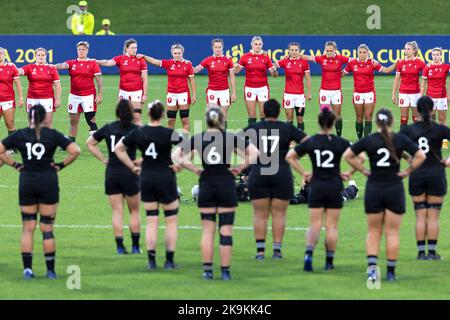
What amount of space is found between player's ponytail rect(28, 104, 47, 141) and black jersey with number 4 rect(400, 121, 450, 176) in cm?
487

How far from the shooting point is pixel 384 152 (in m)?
15.0

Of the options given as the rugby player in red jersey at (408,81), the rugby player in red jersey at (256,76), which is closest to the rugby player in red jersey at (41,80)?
the rugby player in red jersey at (256,76)

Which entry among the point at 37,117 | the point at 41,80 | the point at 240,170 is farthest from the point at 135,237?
the point at 41,80

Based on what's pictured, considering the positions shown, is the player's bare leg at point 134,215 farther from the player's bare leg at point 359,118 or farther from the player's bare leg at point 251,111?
the player's bare leg at point 359,118

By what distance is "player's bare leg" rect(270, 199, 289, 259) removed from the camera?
16672mm

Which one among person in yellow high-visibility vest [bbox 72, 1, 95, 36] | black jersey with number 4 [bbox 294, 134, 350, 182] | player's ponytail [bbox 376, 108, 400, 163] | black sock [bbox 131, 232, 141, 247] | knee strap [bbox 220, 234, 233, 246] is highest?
person in yellow high-visibility vest [bbox 72, 1, 95, 36]

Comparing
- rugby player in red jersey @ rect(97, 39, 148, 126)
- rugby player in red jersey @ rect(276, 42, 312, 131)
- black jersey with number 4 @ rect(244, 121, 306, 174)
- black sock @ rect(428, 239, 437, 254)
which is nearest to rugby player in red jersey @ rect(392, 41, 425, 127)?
rugby player in red jersey @ rect(276, 42, 312, 131)

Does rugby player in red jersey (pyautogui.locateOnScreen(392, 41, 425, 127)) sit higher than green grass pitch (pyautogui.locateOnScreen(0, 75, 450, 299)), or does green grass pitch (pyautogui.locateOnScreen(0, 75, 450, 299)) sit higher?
rugby player in red jersey (pyautogui.locateOnScreen(392, 41, 425, 127))

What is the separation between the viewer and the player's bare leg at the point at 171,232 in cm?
1595

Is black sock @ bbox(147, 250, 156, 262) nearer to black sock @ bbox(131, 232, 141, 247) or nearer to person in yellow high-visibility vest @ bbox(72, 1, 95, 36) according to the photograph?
black sock @ bbox(131, 232, 141, 247)

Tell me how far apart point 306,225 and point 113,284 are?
5.17m

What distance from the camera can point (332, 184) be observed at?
15.7 metres

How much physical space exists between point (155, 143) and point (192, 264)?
1.87 m

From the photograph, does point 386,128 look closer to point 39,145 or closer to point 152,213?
point 152,213
